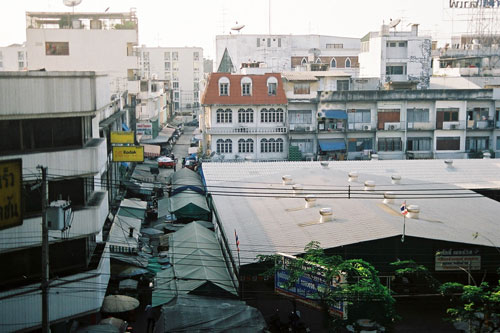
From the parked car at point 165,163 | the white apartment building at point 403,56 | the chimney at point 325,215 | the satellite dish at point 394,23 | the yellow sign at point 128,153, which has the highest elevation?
the satellite dish at point 394,23

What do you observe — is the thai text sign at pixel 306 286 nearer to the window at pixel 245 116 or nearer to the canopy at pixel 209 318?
the canopy at pixel 209 318

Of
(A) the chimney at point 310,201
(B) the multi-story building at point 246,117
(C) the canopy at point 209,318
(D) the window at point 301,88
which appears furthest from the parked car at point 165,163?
(C) the canopy at point 209,318

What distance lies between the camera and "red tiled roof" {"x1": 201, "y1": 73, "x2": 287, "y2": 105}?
48344 millimetres

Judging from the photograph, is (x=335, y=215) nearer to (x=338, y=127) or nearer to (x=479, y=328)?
(x=479, y=328)

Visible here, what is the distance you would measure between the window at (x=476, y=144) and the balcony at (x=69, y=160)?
37.0m

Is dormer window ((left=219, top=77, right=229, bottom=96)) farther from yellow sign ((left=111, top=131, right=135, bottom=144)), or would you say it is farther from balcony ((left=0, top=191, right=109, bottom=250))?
balcony ((left=0, top=191, right=109, bottom=250))

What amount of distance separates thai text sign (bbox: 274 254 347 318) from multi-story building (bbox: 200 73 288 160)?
29176 millimetres

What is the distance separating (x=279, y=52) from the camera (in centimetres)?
7588

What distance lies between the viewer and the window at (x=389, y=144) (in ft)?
162

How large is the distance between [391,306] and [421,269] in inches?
77.5

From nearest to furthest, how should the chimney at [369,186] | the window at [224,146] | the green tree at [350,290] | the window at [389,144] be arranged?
1. the green tree at [350,290]
2. the chimney at [369,186]
3. the window at [224,146]
4. the window at [389,144]

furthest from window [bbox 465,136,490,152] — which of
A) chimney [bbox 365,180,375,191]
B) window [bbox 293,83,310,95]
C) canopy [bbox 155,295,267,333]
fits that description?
canopy [bbox 155,295,267,333]

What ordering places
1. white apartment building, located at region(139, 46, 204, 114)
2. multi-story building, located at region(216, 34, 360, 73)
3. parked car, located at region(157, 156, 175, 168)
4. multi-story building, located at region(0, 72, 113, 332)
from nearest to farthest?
multi-story building, located at region(0, 72, 113, 332) → parked car, located at region(157, 156, 175, 168) → multi-story building, located at region(216, 34, 360, 73) → white apartment building, located at region(139, 46, 204, 114)

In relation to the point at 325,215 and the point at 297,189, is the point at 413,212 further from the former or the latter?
the point at 297,189
